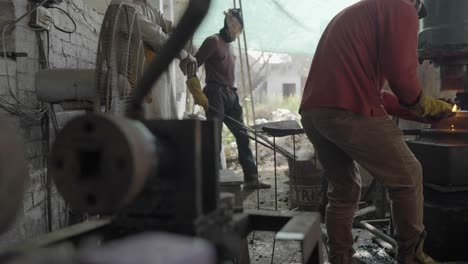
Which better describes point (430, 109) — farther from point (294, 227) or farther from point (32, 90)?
point (32, 90)

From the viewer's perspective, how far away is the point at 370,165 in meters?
1.97

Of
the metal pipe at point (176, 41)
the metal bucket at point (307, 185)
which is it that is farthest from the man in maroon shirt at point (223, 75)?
the metal pipe at point (176, 41)

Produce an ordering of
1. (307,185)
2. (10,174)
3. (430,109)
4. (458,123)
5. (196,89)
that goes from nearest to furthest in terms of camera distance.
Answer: (10,174) → (430,109) → (458,123) → (196,89) → (307,185)

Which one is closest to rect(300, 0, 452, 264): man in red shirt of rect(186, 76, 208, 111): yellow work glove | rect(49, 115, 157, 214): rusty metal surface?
rect(49, 115, 157, 214): rusty metal surface

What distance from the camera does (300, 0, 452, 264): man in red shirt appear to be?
194 cm

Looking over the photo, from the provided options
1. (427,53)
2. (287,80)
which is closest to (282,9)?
(427,53)

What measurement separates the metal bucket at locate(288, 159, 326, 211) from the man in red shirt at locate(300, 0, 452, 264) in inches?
73.3

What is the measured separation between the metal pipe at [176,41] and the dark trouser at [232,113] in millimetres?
3807

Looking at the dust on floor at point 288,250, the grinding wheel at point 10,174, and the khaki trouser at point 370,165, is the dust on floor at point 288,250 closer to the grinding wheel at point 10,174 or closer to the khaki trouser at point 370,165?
the khaki trouser at point 370,165

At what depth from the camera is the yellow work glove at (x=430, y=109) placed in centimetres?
204

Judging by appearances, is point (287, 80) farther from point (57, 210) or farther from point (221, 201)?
point (221, 201)

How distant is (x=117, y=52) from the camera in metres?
2.34

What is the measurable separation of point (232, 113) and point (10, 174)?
4.37 meters

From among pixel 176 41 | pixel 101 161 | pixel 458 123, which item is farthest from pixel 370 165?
pixel 101 161
